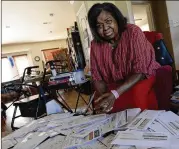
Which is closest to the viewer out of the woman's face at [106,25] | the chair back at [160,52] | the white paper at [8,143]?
the white paper at [8,143]

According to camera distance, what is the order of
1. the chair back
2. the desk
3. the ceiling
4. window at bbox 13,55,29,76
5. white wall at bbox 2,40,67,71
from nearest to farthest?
the desk < the chair back < the ceiling < white wall at bbox 2,40,67,71 < window at bbox 13,55,29,76

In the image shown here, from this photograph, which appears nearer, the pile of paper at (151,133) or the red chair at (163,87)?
the pile of paper at (151,133)

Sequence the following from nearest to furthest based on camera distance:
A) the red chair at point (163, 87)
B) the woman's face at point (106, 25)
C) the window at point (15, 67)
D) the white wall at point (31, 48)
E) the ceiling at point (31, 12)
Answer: the woman's face at point (106, 25) → the red chair at point (163, 87) → the ceiling at point (31, 12) → the window at point (15, 67) → the white wall at point (31, 48)

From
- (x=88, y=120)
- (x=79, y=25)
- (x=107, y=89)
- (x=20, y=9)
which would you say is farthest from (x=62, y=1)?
(x=88, y=120)

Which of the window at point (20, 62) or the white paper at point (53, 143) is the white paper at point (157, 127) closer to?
the white paper at point (53, 143)

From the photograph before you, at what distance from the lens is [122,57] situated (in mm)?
1015

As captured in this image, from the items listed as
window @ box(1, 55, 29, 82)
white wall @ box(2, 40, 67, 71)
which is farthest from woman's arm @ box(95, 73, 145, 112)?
white wall @ box(2, 40, 67, 71)

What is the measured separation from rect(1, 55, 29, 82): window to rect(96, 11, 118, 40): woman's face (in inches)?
277

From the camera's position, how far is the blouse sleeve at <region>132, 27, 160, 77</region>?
958mm

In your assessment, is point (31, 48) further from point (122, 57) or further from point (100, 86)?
point (122, 57)

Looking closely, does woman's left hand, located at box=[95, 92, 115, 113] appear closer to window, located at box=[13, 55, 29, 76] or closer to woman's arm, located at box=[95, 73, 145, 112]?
woman's arm, located at box=[95, 73, 145, 112]

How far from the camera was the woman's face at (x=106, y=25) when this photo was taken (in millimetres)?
990

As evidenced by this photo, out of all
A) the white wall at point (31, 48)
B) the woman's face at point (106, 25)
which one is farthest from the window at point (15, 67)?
the woman's face at point (106, 25)

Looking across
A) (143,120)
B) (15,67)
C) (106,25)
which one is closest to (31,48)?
(15,67)
